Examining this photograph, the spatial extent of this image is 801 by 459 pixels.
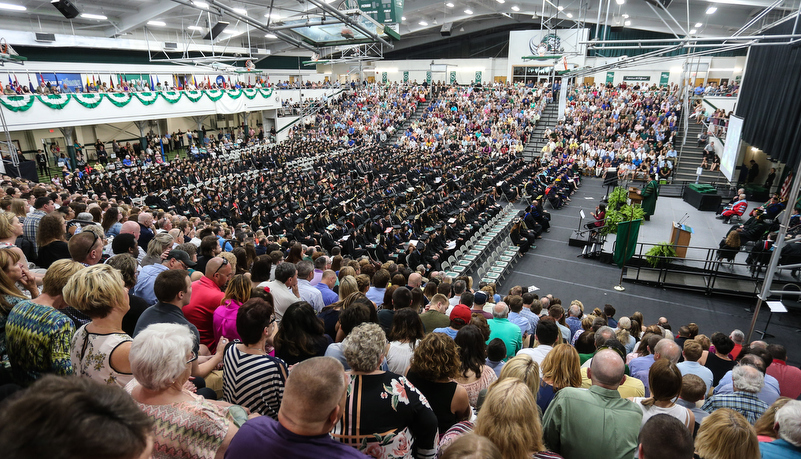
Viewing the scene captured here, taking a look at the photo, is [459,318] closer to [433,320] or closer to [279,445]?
[433,320]

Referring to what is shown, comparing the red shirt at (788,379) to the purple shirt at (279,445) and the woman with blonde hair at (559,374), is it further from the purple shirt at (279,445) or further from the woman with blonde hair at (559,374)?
the purple shirt at (279,445)

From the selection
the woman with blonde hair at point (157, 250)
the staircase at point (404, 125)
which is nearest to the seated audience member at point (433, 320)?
the woman with blonde hair at point (157, 250)

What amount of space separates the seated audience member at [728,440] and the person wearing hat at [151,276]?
4.19m

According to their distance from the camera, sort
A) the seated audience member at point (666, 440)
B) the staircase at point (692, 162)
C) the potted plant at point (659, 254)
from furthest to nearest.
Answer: the staircase at point (692, 162) → the potted plant at point (659, 254) → the seated audience member at point (666, 440)

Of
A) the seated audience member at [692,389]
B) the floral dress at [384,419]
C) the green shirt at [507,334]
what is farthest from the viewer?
the green shirt at [507,334]

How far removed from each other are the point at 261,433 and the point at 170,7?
28253 millimetres

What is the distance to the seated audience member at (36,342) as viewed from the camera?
2283 millimetres

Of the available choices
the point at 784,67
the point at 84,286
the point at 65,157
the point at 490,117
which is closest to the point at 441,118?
the point at 490,117

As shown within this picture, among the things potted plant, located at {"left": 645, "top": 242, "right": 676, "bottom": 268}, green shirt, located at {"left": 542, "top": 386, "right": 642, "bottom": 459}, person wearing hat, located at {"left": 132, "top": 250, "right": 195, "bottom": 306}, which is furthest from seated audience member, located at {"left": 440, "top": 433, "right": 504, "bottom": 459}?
potted plant, located at {"left": 645, "top": 242, "right": 676, "bottom": 268}

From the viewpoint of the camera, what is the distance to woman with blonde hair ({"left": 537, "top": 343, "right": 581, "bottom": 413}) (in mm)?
3084

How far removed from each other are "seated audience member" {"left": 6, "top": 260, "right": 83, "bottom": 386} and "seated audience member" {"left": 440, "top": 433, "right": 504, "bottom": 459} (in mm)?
2150

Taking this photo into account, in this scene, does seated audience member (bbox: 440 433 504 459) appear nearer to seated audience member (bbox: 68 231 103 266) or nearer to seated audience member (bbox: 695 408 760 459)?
seated audience member (bbox: 695 408 760 459)

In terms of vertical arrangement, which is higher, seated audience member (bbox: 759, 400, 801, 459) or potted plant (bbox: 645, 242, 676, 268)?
seated audience member (bbox: 759, 400, 801, 459)

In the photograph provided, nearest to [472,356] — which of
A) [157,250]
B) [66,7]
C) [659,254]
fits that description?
[157,250]
